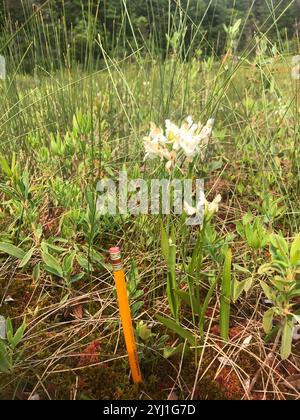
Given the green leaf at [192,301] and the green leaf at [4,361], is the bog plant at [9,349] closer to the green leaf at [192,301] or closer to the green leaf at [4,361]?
the green leaf at [4,361]

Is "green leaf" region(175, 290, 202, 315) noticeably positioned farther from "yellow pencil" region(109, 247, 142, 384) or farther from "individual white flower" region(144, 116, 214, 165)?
"individual white flower" region(144, 116, 214, 165)

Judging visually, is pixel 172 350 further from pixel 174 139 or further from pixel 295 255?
pixel 174 139

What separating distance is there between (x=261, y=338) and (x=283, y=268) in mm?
197

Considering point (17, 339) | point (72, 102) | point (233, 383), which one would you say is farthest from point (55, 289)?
point (72, 102)

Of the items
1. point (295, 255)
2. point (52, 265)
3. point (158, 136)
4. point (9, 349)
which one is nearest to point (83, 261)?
point (52, 265)

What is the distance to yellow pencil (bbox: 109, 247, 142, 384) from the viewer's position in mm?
666

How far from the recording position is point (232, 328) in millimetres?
995

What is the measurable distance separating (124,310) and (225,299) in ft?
0.91

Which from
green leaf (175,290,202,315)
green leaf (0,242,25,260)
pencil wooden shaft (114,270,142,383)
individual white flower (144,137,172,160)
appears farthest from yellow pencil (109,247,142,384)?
green leaf (0,242,25,260)

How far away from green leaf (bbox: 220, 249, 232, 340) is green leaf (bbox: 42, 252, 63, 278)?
39cm

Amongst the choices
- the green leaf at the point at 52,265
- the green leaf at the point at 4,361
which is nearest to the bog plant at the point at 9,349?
the green leaf at the point at 4,361

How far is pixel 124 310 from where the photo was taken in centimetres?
72

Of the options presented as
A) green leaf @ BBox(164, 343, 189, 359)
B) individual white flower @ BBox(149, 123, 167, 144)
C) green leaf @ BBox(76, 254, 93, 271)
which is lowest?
Result: green leaf @ BBox(164, 343, 189, 359)

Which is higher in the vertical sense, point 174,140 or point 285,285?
point 174,140
